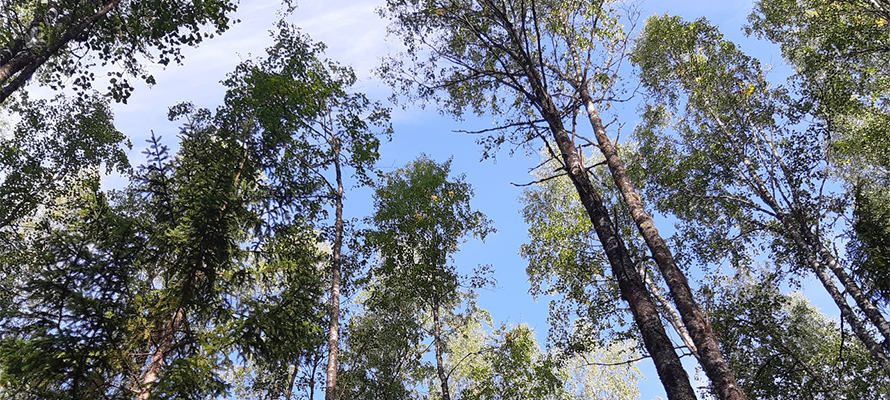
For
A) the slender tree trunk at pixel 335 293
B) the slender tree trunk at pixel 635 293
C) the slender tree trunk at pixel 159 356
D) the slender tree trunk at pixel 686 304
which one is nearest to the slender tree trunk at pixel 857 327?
the slender tree trunk at pixel 686 304

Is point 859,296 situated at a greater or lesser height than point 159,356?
greater

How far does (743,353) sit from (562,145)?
12288mm

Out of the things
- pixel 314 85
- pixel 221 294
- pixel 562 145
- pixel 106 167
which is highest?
pixel 106 167

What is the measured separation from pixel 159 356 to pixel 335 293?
4051mm

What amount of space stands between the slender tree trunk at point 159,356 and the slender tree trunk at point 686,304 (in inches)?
301

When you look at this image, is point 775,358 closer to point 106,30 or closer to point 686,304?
point 686,304

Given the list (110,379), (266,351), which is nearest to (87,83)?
(110,379)

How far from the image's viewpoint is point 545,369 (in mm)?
13445

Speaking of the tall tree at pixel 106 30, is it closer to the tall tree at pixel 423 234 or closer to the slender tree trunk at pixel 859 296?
the tall tree at pixel 423 234

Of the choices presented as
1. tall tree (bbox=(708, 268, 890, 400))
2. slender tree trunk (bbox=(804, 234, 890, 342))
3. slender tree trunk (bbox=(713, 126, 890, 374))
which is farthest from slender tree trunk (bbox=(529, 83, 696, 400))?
tall tree (bbox=(708, 268, 890, 400))

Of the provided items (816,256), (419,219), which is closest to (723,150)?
(816,256)

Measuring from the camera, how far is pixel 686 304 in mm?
4383

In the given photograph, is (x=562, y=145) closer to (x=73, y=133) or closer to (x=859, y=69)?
(x=859, y=69)

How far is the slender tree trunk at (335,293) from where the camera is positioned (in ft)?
29.7
